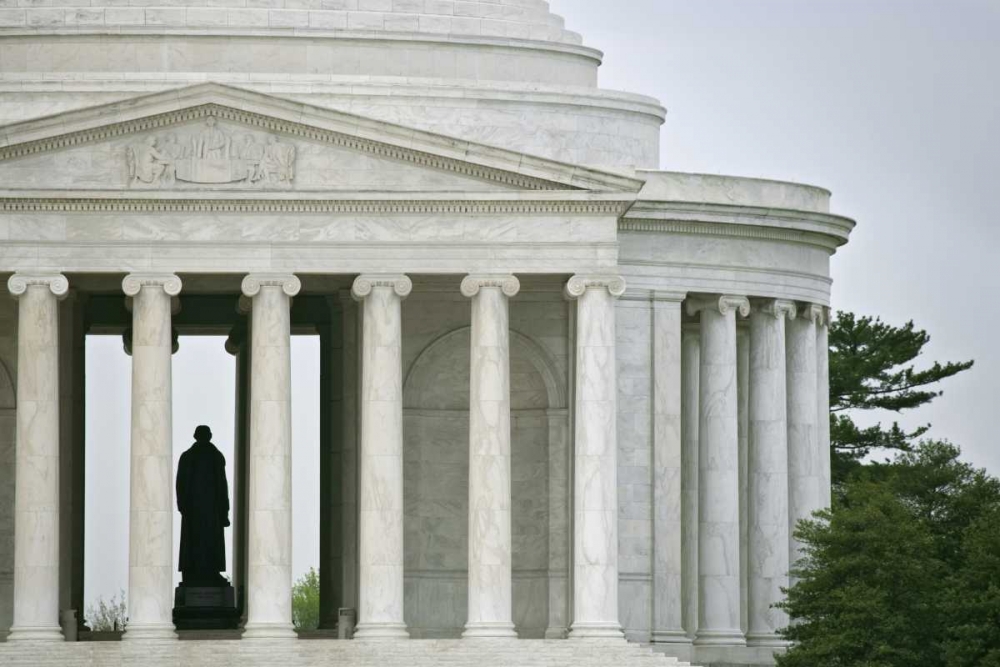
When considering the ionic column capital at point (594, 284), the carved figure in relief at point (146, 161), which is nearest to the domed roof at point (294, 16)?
the carved figure in relief at point (146, 161)

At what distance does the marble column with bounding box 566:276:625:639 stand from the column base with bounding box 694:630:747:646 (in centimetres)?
1199

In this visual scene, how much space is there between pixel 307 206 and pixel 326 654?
17.7 metres

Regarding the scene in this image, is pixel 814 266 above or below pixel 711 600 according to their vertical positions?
above

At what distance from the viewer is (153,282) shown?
123 m

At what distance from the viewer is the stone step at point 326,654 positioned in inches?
4700

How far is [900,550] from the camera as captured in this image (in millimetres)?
124688

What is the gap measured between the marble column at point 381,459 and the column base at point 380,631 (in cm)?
4

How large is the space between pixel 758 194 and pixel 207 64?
24630mm

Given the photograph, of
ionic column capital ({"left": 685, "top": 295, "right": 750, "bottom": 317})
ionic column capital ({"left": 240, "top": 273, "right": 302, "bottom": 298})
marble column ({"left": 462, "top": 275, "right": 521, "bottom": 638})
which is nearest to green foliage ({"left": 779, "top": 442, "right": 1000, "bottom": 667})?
ionic column capital ({"left": 685, "top": 295, "right": 750, "bottom": 317})

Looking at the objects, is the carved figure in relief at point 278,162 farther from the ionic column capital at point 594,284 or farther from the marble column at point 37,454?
the ionic column capital at point 594,284

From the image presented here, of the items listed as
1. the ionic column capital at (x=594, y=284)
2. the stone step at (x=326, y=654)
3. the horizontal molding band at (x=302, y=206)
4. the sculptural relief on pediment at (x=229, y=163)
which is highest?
the sculptural relief on pediment at (x=229, y=163)

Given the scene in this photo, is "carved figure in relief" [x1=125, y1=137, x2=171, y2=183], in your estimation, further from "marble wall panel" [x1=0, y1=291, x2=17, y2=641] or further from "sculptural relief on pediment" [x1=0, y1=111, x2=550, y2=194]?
"marble wall panel" [x1=0, y1=291, x2=17, y2=641]

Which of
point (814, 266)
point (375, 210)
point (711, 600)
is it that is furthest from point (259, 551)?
point (814, 266)

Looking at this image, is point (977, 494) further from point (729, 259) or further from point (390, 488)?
point (390, 488)
